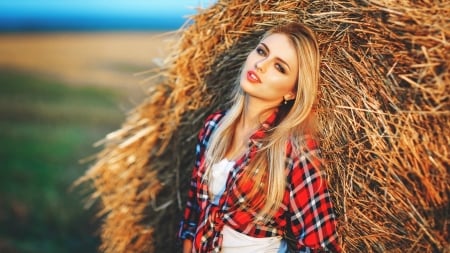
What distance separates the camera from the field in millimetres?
5004

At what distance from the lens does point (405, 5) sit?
2.52 m

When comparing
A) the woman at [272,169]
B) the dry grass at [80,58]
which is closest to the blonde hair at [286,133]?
the woman at [272,169]

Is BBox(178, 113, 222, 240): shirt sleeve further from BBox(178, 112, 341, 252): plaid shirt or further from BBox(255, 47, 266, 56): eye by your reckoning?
BBox(255, 47, 266, 56): eye

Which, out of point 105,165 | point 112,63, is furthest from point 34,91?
point 105,165

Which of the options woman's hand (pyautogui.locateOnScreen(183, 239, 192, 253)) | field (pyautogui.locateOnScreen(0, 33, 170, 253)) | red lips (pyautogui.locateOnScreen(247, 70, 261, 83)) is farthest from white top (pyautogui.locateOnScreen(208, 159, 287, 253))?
field (pyautogui.locateOnScreen(0, 33, 170, 253))

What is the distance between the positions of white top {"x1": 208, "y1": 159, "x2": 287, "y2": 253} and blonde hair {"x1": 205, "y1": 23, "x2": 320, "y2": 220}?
151 mm

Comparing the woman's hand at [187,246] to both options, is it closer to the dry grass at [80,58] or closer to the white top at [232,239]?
the white top at [232,239]

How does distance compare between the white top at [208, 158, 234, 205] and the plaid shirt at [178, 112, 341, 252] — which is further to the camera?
the white top at [208, 158, 234, 205]

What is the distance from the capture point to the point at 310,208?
8.81 ft

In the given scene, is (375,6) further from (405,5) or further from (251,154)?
(251,154)

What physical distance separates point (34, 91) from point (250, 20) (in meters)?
8.60

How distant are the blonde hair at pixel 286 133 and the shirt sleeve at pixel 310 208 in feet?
0.20

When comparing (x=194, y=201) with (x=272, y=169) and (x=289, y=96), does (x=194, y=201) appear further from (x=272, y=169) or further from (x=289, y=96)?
(x=289, y=96)

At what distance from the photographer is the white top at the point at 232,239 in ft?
9.37
